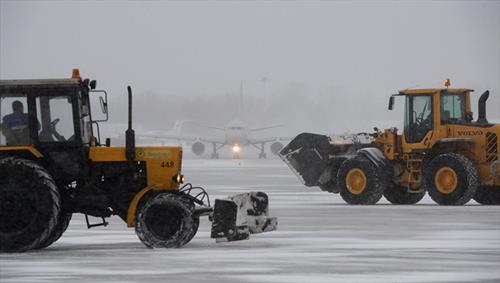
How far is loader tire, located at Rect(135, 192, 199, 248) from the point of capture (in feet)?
Answer: 60.7

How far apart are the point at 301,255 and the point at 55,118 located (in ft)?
13.2

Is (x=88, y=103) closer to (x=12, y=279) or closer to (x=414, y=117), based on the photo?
(x=12, y=279)

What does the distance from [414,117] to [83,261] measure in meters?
15.9

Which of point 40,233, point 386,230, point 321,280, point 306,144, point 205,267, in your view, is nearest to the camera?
point 321,280

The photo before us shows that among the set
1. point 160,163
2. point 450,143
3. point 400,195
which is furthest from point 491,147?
point 160,163

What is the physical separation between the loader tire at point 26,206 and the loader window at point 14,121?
41 centimetres

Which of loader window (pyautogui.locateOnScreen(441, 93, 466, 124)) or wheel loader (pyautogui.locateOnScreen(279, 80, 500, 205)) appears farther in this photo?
loader window (pyautogui.locateOnScreen(441, 93, 466, 124))

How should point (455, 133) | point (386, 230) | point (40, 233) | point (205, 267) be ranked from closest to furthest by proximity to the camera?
1. point (205, 267)
2. point (40, 233)
3. point (386, 230)
4. point (455, 133)

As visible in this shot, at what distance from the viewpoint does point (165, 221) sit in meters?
18.6

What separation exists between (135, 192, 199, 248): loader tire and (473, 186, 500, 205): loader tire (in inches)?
566

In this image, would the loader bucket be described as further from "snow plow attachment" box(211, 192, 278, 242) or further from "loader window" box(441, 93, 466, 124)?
"snow plow attachment" box(211, 192, 278, 242)

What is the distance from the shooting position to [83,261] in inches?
672

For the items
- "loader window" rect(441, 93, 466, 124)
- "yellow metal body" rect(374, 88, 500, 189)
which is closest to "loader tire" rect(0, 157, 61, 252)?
"yellow metal body" rect(374, 88, 500, 189)

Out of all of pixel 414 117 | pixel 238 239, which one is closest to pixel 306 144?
pixel 414 117
